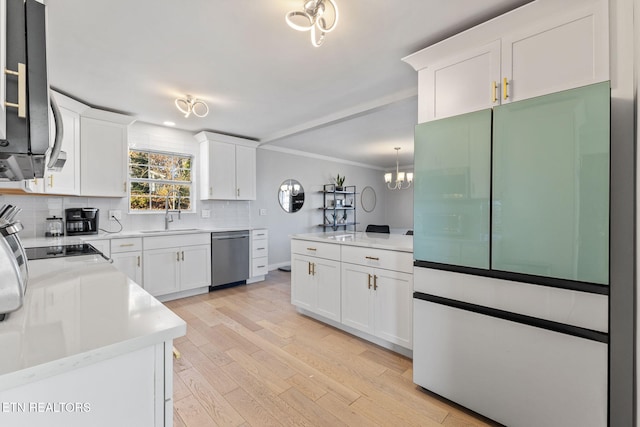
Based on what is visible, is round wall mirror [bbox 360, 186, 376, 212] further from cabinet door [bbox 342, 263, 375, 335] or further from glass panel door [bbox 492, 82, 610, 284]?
glass panel door [bbox 492, 82, 610, 284]

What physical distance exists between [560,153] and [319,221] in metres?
5.29

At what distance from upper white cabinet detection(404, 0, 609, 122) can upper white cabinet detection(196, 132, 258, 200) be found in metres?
3.27

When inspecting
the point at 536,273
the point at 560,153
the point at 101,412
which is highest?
the point at 560,153

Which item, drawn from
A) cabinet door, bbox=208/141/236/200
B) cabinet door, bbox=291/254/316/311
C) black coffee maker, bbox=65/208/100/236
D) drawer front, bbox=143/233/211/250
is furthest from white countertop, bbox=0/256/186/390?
cabinet door, bbox=208/141/236/200

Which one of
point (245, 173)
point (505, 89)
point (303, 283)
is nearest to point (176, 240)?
point (245, 173)

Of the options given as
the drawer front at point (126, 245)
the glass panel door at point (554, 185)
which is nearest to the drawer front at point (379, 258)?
the glass panel door at point (554, 185)

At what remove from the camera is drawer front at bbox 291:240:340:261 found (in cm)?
279

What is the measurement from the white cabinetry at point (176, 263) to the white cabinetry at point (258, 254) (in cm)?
72

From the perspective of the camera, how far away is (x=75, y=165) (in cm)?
315

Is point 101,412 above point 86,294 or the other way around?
the other way around

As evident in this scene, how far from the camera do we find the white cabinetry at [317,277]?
279 centimetres

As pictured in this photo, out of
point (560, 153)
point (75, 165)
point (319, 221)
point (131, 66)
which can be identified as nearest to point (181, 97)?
point (131, 66)

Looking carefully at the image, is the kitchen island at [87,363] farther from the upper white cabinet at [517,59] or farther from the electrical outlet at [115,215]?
the electrical outlet at [115,215]

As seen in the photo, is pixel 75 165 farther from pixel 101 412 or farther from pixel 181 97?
pixel 101 412
